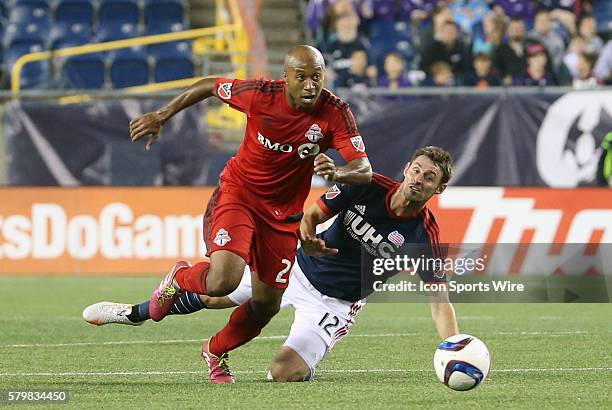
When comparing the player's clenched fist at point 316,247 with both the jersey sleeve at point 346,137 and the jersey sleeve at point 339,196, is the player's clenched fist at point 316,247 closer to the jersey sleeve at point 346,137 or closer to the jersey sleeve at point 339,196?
the jersey sleeve at point 339,196

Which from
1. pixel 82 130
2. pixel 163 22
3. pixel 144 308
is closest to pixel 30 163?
pixel 82 130

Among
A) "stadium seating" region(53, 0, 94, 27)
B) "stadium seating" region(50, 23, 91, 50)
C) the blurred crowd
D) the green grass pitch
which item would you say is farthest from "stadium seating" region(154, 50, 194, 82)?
the green grass pitch

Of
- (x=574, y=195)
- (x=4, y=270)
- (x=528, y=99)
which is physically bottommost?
(x=4, y=270)

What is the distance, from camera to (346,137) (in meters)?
7.57

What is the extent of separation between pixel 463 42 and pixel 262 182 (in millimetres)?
10611

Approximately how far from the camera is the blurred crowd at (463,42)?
56.6ft

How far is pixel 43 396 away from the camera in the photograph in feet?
Result: 22.0

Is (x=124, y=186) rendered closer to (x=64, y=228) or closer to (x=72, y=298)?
(x=64, y=228)

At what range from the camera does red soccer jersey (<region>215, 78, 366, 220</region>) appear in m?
7.62

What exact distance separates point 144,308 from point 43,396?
1251 millimetres

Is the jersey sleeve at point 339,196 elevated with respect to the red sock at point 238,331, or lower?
elevated

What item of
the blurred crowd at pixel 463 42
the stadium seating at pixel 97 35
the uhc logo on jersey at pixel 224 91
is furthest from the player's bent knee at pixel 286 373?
the stadium seating at pixel 97 35

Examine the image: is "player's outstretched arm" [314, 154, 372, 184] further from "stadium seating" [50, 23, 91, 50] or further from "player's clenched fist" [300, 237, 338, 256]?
"stadium seating" [50, 23, 91, 50]

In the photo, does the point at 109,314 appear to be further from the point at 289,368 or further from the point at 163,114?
the point at 163,114
